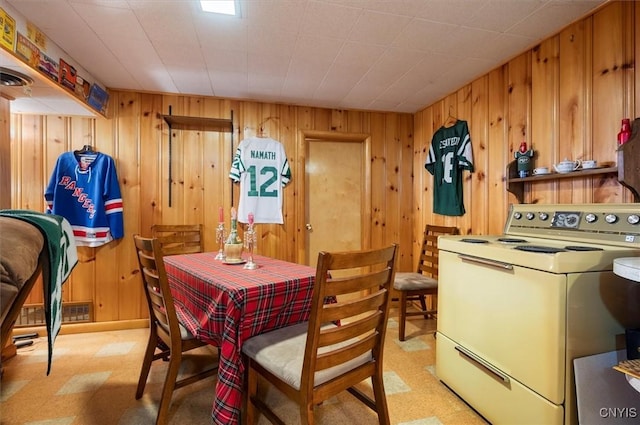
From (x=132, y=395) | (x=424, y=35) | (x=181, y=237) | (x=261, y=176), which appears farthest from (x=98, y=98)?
(x=424, y=35)

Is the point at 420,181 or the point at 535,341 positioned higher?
the point at 420,181

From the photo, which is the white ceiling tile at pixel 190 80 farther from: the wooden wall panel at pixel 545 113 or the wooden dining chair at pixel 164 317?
the wooden wall panel at pixel 545 113

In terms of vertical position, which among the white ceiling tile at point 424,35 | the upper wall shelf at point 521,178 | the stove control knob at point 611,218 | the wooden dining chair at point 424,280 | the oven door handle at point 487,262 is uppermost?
the white ceiling tile at point 424,35

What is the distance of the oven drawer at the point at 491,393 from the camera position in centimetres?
125

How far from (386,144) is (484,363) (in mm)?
2480

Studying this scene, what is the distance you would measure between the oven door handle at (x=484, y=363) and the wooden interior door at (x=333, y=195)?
182cm

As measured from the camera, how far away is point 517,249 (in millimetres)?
1364

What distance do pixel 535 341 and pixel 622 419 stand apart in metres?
0.44

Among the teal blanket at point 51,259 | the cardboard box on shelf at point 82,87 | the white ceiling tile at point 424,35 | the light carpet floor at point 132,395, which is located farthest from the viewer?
the cardboard box on shelf at point 82,87

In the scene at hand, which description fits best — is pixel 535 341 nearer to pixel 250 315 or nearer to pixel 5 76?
pixel 250 315

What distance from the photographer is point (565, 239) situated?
1599 mm

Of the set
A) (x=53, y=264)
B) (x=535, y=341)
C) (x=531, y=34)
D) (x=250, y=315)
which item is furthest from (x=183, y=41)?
(x=535, y=341)

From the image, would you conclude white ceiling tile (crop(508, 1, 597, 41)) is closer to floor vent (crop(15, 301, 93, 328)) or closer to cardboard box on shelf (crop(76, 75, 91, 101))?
cardboard box on shelf (crop(76, 75, 91, 101))

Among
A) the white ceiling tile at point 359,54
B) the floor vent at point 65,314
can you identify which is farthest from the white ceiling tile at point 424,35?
the floor vent at point 65,314
